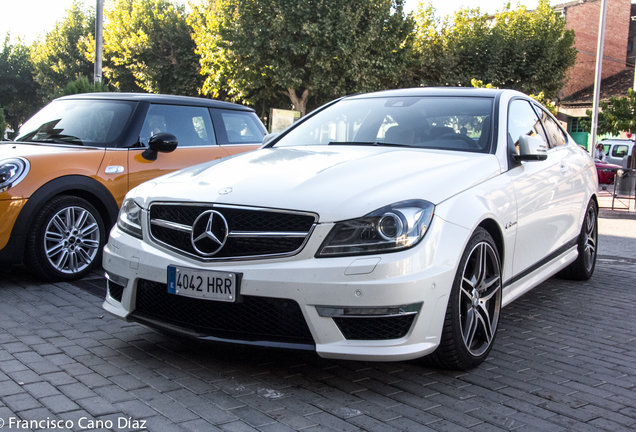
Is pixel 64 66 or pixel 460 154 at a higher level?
pixel 64 66

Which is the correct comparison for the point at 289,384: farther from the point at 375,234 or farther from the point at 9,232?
the point at 9,232

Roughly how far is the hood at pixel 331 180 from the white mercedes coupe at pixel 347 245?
0.01 m

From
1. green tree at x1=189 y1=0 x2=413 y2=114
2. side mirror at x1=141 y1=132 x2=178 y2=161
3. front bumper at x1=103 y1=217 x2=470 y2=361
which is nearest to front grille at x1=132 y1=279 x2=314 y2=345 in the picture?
front bumper at x1=103 y1=217 x2=470 y2=361

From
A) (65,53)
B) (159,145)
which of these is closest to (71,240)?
(159,145)

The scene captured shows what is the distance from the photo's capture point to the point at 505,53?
37.0 metres

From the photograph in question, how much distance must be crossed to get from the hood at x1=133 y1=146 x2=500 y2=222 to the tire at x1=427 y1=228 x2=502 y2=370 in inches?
15.3

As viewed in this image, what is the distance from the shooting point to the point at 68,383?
312 cm

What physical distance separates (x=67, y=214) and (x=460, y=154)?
347 cm

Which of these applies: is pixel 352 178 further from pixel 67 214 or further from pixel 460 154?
pixel 67 214

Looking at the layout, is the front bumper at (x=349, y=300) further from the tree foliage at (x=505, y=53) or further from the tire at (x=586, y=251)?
the tree foliage at (x=505, y=53)

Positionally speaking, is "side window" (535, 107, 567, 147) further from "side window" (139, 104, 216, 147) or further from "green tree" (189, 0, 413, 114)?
"green tree" (189, 0, 413, 114)

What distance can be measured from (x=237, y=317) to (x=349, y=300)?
60 cm

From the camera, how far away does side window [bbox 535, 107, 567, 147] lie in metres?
5.38

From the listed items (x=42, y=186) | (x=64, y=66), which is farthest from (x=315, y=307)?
(x=64, y=66)
